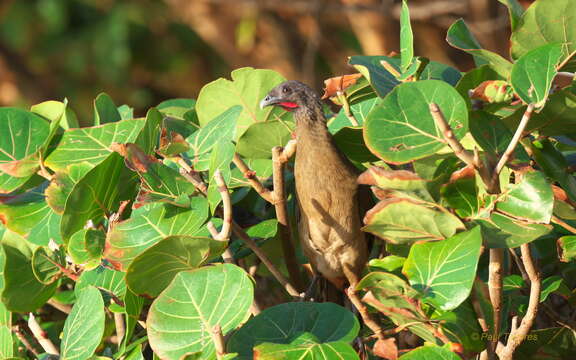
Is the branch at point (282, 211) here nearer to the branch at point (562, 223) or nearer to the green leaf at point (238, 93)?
the green leaf at point (238, 93)

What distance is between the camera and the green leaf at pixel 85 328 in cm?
113

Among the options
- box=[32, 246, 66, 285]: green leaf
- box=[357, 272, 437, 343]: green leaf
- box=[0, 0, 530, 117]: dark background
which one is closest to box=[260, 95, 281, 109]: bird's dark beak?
box=[32, 246, 66, 285]: green leaf

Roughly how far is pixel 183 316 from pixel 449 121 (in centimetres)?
42

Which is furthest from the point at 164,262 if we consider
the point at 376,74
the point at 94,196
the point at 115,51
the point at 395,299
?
the point at 115,51

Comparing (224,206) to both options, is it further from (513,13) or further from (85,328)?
(513,13)

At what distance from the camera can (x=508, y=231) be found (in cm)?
98

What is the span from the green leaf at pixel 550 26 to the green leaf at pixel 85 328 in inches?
27.8

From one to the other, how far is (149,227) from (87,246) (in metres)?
0.10

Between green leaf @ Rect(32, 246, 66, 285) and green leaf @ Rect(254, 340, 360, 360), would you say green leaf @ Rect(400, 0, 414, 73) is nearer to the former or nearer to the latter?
green leaf @ Rect(254, 340, 360, 360)

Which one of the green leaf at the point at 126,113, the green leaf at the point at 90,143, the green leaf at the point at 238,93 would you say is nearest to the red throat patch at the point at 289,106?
the green leaf at the point at 238,93

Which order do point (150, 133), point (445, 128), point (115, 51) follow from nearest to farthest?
point (445, 128) < point (150, 133) < point (115, 51)

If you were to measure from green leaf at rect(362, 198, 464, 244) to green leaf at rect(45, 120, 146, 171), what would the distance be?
18.0 inches

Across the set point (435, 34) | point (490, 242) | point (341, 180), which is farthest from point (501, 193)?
point (435, 34)

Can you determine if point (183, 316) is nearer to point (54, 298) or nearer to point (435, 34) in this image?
point (54, 298)
